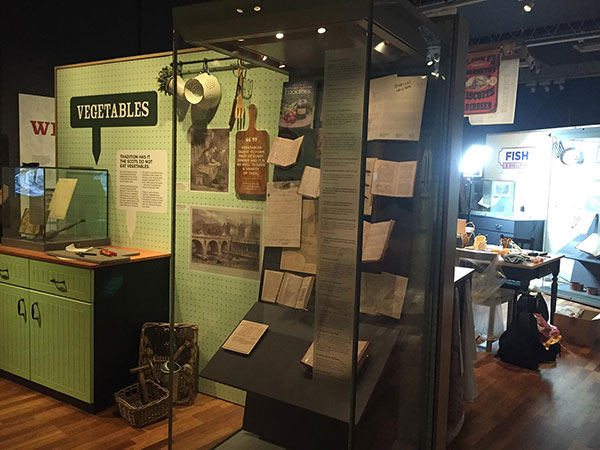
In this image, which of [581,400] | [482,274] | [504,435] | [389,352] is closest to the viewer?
[389,352]

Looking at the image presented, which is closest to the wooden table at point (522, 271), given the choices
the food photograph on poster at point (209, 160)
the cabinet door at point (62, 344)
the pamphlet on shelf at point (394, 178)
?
the food photograph on poster at point (209, 160)

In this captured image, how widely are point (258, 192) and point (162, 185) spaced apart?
1289 millimetres

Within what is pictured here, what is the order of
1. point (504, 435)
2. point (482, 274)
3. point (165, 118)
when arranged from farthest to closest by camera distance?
1. point (482, 274)
2. point (165, 118)
3. point (504, 435)

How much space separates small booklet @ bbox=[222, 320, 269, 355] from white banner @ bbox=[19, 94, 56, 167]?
307cm

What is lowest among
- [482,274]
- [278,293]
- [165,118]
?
[482,274]

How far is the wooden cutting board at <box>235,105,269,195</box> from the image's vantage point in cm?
226

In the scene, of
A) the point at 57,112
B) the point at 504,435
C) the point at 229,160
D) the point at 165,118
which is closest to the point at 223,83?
the point at 229,160

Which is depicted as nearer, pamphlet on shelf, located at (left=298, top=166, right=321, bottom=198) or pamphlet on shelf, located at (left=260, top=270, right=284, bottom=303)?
pamphlet on shelf, located at (left=298, top=166, right=321, bottom=198)

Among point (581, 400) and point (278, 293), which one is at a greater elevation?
point (278, 293)

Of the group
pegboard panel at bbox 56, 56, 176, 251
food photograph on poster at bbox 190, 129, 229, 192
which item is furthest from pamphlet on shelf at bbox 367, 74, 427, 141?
pegboard panel at bbox 56, 56, 176, 251

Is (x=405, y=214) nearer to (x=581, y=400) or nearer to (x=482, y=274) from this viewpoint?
(x=581, y=400)

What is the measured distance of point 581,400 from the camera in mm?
3807

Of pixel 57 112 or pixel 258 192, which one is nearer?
pixel 258 192

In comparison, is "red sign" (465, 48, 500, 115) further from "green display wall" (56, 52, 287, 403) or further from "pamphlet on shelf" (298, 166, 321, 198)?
"pamphlet on shelf" (298, 166, 321, 198)
